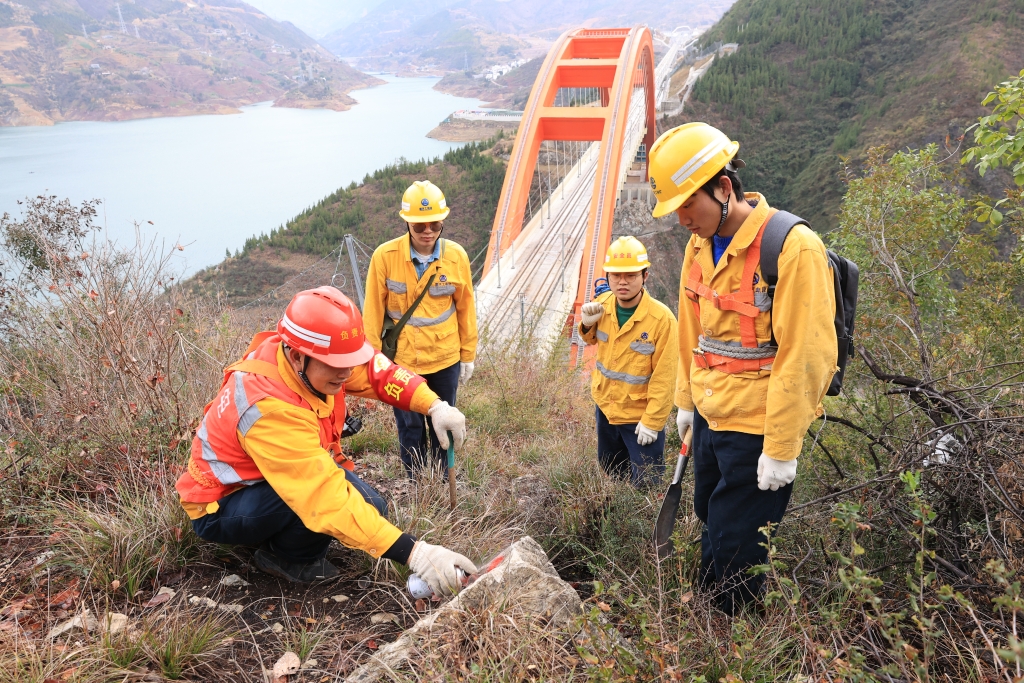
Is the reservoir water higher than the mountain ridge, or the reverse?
the mountain ridge

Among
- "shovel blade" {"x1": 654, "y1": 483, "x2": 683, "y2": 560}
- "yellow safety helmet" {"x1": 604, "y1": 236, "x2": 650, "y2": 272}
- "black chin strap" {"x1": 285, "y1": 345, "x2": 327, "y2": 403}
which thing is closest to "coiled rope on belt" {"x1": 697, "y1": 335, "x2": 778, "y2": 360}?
"shovel blade" {"x1": 654, "y1": 483, "x2": 683, "y2": 560}

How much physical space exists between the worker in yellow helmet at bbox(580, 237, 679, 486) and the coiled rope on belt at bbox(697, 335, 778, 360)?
1153mm

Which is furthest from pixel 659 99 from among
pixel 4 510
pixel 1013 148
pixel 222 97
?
pixel 222 97

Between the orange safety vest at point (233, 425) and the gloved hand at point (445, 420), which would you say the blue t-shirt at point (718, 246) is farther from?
the orange safety vest at point (233, 425)

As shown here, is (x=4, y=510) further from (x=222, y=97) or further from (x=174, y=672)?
(x=222, y=97)

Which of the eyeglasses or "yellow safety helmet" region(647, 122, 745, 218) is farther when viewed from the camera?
the eyeglasses

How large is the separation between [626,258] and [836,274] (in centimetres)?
158

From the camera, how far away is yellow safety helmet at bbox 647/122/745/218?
6.58ft

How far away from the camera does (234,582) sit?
2557mm

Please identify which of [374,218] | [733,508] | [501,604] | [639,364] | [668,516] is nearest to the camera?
[501,604]


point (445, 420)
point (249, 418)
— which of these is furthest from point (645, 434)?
point (249, 418)

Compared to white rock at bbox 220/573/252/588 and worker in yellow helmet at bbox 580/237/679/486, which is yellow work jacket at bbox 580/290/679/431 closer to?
worker in yellow helmet at bbox 580/237/679/486

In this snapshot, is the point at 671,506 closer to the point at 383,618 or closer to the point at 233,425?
the point at 383,618

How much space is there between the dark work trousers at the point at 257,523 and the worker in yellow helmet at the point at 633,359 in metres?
1.79
